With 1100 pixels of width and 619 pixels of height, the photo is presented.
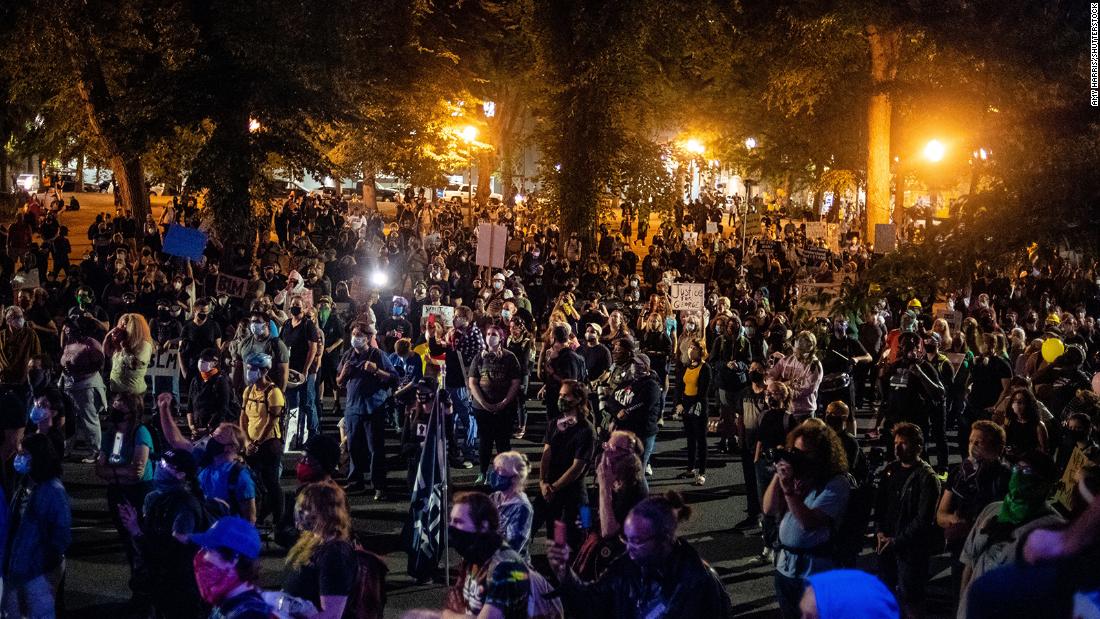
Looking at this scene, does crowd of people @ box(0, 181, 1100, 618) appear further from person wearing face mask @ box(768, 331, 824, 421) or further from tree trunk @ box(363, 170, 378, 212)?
tree trunk @ box(363, 170, 378, 212)

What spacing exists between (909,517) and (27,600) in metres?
5.16

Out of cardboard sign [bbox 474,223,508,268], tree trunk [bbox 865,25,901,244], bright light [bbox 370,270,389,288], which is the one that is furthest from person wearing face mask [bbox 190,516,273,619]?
tree trunk [bbox 865,25,901,244]

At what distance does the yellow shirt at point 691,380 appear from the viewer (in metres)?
11.4

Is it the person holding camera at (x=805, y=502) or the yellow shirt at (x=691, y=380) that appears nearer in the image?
the person holding camera at (x=805, y=502)

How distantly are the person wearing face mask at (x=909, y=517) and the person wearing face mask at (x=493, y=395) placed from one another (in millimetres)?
4599

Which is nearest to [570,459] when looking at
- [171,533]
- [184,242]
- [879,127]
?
[171,533]

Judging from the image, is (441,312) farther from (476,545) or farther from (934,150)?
(934,150)

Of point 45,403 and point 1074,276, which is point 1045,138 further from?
point 45,403

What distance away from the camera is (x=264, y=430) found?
9.50 metres

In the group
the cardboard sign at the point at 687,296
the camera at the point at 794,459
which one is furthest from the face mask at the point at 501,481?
the cardboard sign at the point at 687,296

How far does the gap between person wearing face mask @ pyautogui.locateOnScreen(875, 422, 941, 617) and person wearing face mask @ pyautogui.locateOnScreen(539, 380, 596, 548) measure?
2247 millimetres

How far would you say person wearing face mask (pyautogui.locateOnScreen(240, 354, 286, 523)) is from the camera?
30.4ft

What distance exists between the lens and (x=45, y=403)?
26.6 ft

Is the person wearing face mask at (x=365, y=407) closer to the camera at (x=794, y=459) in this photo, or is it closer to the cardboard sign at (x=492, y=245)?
the camera at (x=794, y=459)
